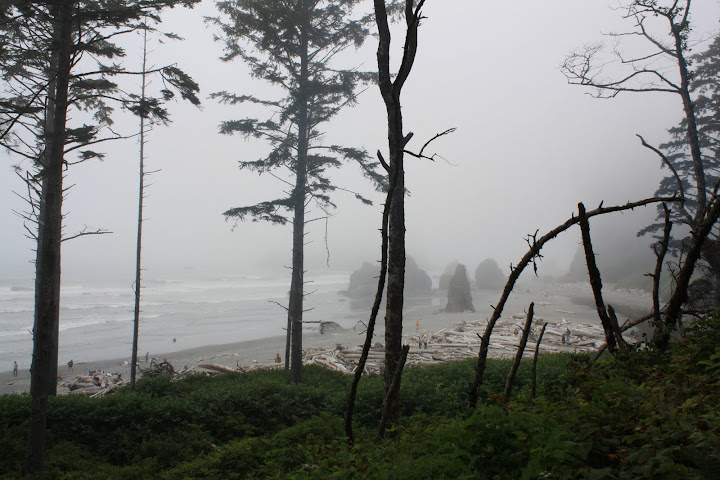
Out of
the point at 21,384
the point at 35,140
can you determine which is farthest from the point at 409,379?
the point at 21,384

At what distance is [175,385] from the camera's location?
12.4 metres

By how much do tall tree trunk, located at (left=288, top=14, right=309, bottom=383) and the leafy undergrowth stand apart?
2919 millimetres

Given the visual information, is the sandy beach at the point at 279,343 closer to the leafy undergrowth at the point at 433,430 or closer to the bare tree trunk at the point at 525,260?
the leafy undergrowth at the point at 433,430

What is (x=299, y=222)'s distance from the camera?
14961 millimetres

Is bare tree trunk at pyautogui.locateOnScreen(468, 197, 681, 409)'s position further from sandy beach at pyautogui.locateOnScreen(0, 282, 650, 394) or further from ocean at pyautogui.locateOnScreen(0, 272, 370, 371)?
ocean at pyautogui.locateOnScreen(0, 272, 370, 371)

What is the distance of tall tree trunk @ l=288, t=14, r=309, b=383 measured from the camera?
14.0 m

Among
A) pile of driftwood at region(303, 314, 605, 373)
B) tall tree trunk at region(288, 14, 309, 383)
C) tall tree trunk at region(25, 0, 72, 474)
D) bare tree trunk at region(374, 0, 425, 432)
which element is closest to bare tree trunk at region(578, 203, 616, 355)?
bare tree trunk at region(374, 0, 425, 432)

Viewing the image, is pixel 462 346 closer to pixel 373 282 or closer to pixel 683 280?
pixel 683 280

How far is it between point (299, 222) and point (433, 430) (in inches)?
472

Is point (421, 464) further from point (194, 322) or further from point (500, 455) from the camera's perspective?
point (194, 322)

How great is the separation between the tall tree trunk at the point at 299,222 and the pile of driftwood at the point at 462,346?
3.85m

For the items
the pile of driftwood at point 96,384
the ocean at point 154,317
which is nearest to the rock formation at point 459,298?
the ocean at point 154,317

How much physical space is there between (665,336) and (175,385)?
1236cm

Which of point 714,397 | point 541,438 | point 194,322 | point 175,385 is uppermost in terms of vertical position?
point 714,397
